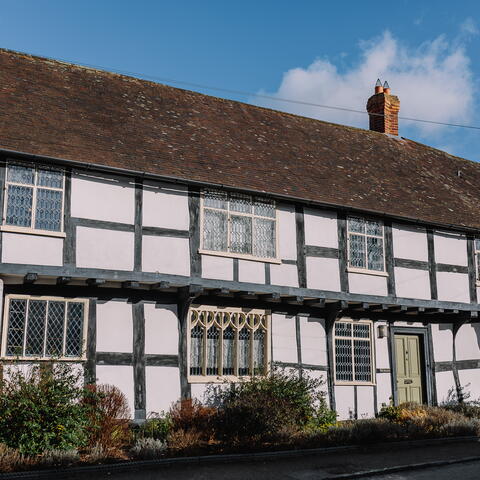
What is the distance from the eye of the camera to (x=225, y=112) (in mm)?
18281

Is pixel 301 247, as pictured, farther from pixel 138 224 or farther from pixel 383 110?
pixel 383 110

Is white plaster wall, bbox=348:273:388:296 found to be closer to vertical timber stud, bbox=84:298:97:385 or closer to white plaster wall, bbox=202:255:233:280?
white plaster wall, bbox=202:255:233:280

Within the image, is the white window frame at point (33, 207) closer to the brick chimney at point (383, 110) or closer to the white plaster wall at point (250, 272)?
the white plaster wall at point (250, 272)

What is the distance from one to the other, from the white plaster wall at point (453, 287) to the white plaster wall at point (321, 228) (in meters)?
3.51

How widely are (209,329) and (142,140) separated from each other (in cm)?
457

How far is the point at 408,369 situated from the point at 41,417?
10429 mm

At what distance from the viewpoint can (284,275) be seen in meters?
14.8

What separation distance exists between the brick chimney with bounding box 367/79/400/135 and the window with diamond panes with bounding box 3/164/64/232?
1293cm

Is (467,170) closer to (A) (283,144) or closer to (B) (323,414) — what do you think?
(A) (283,144)

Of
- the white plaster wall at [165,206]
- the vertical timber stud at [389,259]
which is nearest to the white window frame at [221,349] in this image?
the white plaster wall at [165,206]

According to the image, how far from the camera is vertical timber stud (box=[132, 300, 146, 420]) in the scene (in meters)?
12.8

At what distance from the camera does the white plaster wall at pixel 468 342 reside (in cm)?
1795

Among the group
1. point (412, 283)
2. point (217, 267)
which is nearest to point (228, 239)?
point (217, 267)

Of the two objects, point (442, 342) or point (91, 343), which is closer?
point (91, 343)
